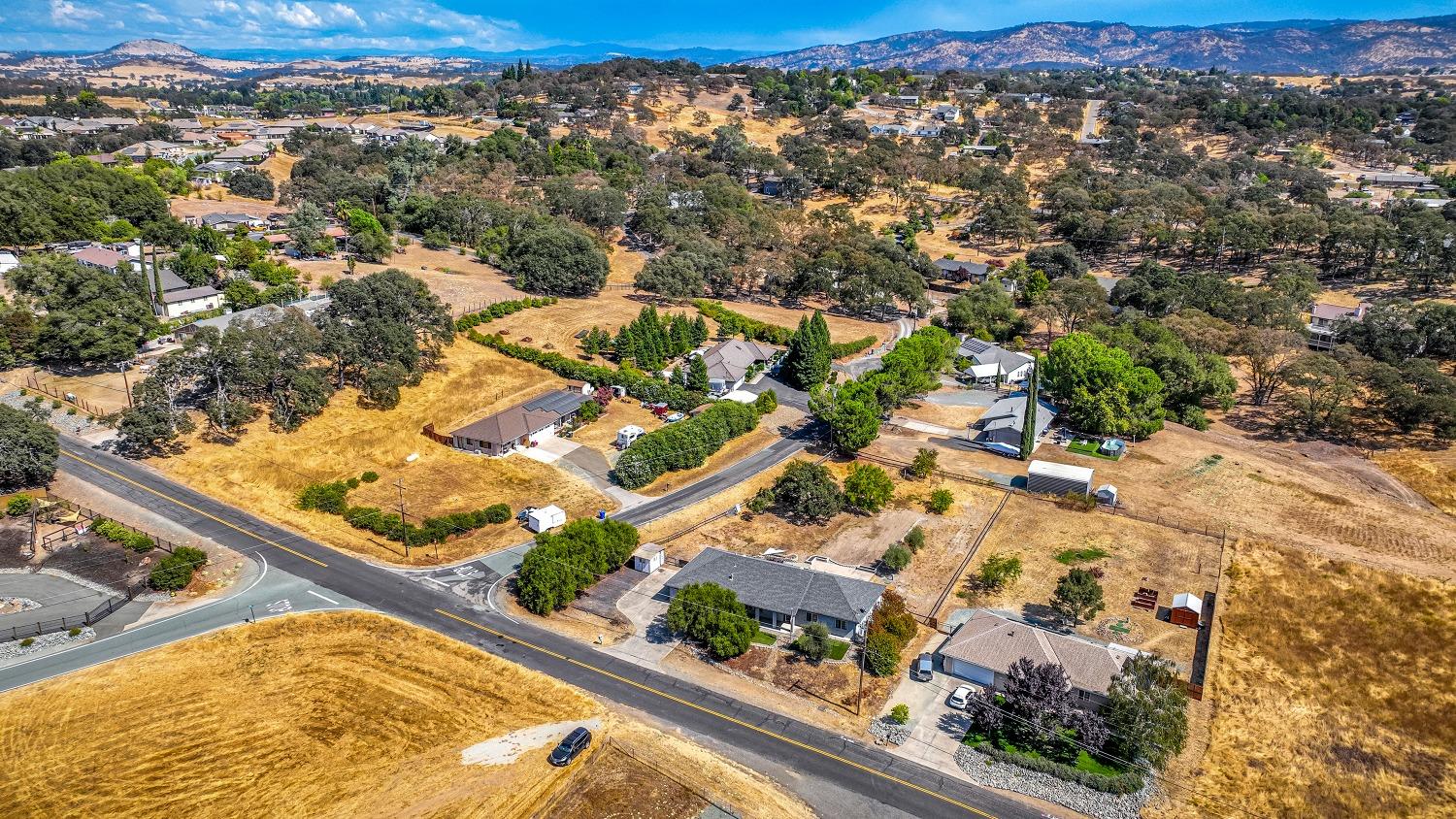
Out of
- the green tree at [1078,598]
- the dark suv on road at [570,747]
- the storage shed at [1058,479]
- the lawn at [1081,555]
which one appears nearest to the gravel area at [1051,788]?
the green tree at [1078,598]

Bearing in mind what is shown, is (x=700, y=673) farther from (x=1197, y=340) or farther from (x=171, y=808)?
(x=1197, y=340)

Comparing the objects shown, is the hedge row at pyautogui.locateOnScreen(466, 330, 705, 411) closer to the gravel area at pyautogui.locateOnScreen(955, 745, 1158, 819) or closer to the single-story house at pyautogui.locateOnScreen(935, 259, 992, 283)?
the gravel area at pyautogui.locateOnScreen(955, 745, 1158, 819)

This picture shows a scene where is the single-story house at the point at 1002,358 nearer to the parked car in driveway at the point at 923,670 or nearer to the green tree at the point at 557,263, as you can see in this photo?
the green tree at the point at 557,263

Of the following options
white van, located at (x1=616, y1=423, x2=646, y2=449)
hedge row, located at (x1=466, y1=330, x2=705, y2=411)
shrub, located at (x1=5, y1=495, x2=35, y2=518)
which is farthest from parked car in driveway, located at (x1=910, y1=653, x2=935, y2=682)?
shrub, located at (x1=5, y1=495, x2=35, y2=518)

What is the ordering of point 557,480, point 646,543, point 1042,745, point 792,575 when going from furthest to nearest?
1. point 557,480
2. point 646,543
3. point 792,575
4. point 1042,745

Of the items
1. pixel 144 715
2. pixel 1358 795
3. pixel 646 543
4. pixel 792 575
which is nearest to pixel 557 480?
pixel 646 543

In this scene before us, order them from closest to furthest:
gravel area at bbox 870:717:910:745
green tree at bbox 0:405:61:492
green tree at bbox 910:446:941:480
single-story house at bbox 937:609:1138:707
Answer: gravel area at bbox 870:717:910:745, single-story house at bbox 937:609:1138:707, green tree at bbox 0:405:61:492, green tree at bbox 910:446:941:480

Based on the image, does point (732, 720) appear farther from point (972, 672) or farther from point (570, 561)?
point (570, 561)
